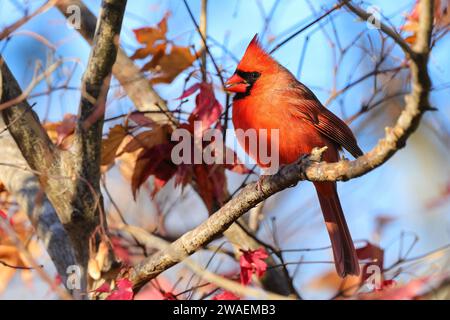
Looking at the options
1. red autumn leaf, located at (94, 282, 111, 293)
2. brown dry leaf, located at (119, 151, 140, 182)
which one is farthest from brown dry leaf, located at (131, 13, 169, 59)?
red autumn leaf, located at (94, 282, 111, 293)

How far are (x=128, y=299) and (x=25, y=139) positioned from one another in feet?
2.58

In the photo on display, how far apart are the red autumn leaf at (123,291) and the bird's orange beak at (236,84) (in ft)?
3.28

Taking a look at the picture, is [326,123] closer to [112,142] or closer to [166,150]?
[166,150]

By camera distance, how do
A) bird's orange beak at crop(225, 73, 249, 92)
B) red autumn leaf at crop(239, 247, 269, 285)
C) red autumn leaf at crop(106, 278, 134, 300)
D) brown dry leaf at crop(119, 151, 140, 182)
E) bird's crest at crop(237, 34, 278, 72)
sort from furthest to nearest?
brown dry leaf at crop(119, 151, 140, 182)
bird's crest at crop(237, 34, 278, 72)
bird's orange beak at crop(225, 73, 249, 92)
red autumn leaf at crop(239, 247, 269, 285)
red autumn leaf at crop(106, 278, 134, 300)

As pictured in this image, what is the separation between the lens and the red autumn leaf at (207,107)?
2.81 m

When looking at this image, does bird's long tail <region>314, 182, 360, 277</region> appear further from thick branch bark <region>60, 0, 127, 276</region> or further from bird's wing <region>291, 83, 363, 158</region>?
thick branch bark <region>60, 0, 127, 276</region>

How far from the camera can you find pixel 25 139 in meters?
2.75

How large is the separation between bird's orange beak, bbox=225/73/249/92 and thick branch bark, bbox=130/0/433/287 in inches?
30.6

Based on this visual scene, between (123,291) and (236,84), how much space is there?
1.11 metres

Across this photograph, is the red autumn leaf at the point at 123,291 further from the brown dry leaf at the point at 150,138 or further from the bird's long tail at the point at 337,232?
the bird's long tail at the point at 337,232

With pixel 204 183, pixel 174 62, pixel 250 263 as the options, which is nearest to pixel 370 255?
pixel 250 263

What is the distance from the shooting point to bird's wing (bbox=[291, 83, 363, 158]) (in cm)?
301

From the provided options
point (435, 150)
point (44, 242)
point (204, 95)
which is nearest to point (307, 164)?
point (204, 95)

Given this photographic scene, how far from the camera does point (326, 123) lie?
306 cm
